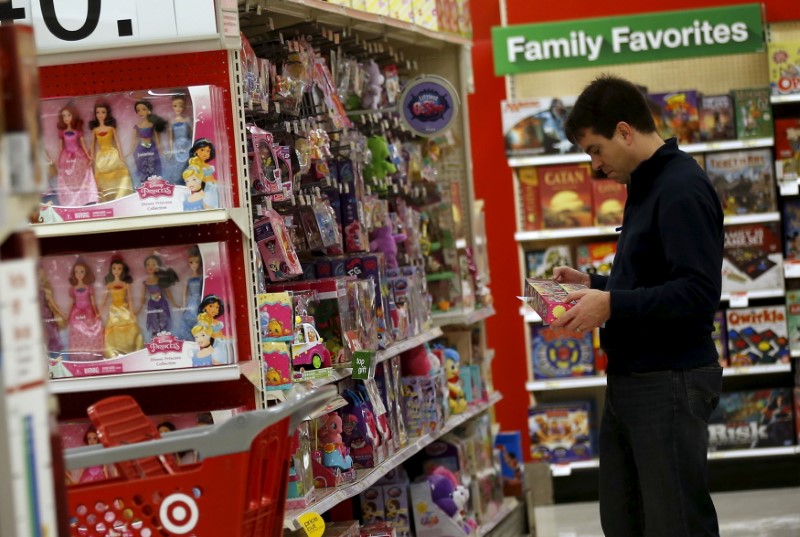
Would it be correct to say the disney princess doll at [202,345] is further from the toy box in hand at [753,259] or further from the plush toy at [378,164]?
the toy box in hand at [753,259]

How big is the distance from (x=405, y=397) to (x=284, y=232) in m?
1.40

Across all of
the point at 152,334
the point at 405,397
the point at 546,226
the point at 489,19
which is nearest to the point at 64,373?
the point at 152,334

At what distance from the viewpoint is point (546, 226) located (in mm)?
7133

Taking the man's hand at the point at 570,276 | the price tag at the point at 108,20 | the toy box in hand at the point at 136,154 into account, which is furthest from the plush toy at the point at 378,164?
the price tag at the point at 108,20

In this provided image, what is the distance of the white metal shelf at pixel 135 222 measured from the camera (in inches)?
127

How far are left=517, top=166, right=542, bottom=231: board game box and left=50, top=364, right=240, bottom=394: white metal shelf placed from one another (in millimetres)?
4061

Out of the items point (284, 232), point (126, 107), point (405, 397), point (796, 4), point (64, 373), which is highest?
point (796, 4)

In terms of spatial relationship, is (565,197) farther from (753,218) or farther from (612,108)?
(612,108)

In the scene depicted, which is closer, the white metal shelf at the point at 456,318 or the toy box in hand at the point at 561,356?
the white metal shelf at the point at 456,318

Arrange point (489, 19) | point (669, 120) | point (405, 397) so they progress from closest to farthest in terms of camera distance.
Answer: point (405, 397), point (669, 120), point (489, 19)

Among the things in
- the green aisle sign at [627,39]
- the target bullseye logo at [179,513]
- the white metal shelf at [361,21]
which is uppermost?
the green aisle sign at [627,39]

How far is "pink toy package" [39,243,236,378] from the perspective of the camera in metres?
3.32

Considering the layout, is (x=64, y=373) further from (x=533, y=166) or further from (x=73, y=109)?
(x=533, y=166)

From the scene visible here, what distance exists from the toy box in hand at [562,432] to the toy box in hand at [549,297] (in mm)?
3542
